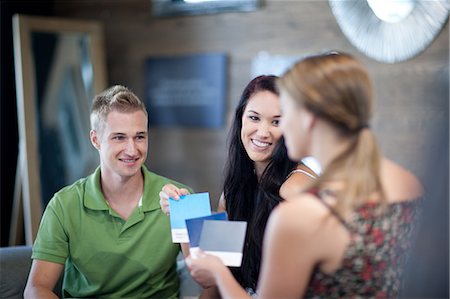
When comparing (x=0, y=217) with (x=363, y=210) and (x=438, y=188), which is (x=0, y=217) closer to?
(x=438, y=188)

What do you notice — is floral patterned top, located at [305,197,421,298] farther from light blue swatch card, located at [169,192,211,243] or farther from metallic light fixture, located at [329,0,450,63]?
metallic light fixture, located at [329,0,450,63]

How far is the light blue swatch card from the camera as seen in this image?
5.32 ft

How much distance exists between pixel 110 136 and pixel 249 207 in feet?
1.74

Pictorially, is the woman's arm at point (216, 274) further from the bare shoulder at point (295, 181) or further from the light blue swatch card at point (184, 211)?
the bare shoulder at point (295, 181)

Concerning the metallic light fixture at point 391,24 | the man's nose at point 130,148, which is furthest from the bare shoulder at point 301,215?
the metallic light fixture at point 391,24

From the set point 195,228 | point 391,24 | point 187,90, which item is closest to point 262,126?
point 195,228

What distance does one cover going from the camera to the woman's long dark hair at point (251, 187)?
1.92 metres

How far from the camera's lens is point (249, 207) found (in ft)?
6.64

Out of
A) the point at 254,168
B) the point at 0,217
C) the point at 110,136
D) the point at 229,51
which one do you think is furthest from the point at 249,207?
the point at 0,217

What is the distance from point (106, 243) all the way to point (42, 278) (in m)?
0.23

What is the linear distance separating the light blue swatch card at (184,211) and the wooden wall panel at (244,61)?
171 cm

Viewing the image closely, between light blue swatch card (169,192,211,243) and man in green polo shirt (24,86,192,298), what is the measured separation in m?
0.37

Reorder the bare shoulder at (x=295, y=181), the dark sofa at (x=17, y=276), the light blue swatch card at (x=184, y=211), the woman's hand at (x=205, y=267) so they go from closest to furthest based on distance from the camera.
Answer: the woman's hand at (x=205, y=267) < the light blue swatch card at (x=184, y=211) < the bare shoulder at (x=295, y=181) < the dark sofa at (x=17, y=276)

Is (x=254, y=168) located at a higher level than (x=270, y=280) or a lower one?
higher
